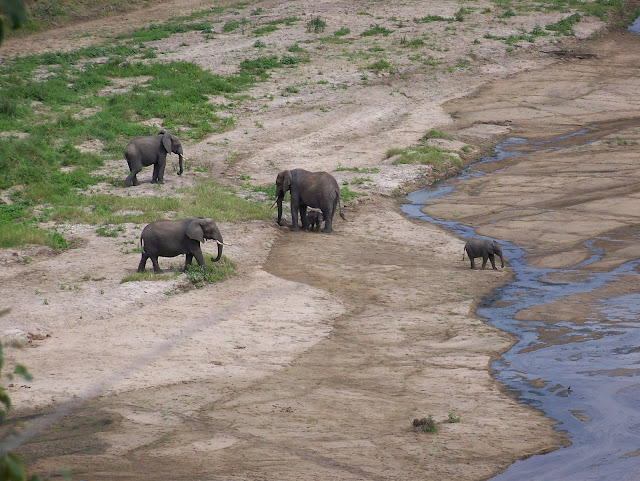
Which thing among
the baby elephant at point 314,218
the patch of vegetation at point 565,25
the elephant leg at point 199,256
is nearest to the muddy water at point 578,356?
the baby elephant at point 314,218

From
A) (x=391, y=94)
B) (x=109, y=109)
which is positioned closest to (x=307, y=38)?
(x=391, y=94)

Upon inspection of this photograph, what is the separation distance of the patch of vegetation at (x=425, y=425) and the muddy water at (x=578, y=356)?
1.12 meters

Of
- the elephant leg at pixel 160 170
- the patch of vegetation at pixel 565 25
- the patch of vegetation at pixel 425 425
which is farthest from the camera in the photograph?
the patch of vegetation at pixel 565 25

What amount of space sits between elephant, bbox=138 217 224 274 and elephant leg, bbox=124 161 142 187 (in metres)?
6.60

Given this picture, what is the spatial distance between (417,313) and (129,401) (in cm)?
638

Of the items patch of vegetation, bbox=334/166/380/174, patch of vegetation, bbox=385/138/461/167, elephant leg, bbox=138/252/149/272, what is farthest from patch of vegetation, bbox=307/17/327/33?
elephant leg, bbox=138/252/149/272

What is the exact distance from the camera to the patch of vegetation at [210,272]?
1698cm

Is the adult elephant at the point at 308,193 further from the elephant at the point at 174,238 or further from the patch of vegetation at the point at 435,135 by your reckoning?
the patch of vegetation at the point at 435,135

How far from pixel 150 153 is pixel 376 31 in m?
21.7

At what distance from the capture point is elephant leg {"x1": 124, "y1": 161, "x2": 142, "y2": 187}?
2333 centimetres

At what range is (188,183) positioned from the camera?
24.4m

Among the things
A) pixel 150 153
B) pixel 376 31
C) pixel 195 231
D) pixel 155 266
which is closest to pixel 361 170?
pixel 150 153

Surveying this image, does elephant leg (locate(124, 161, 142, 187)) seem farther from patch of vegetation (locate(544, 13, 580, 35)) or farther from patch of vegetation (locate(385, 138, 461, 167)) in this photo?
patch of vegetation (locate(544, 13, 580, 35))

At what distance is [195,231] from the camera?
664 inches
